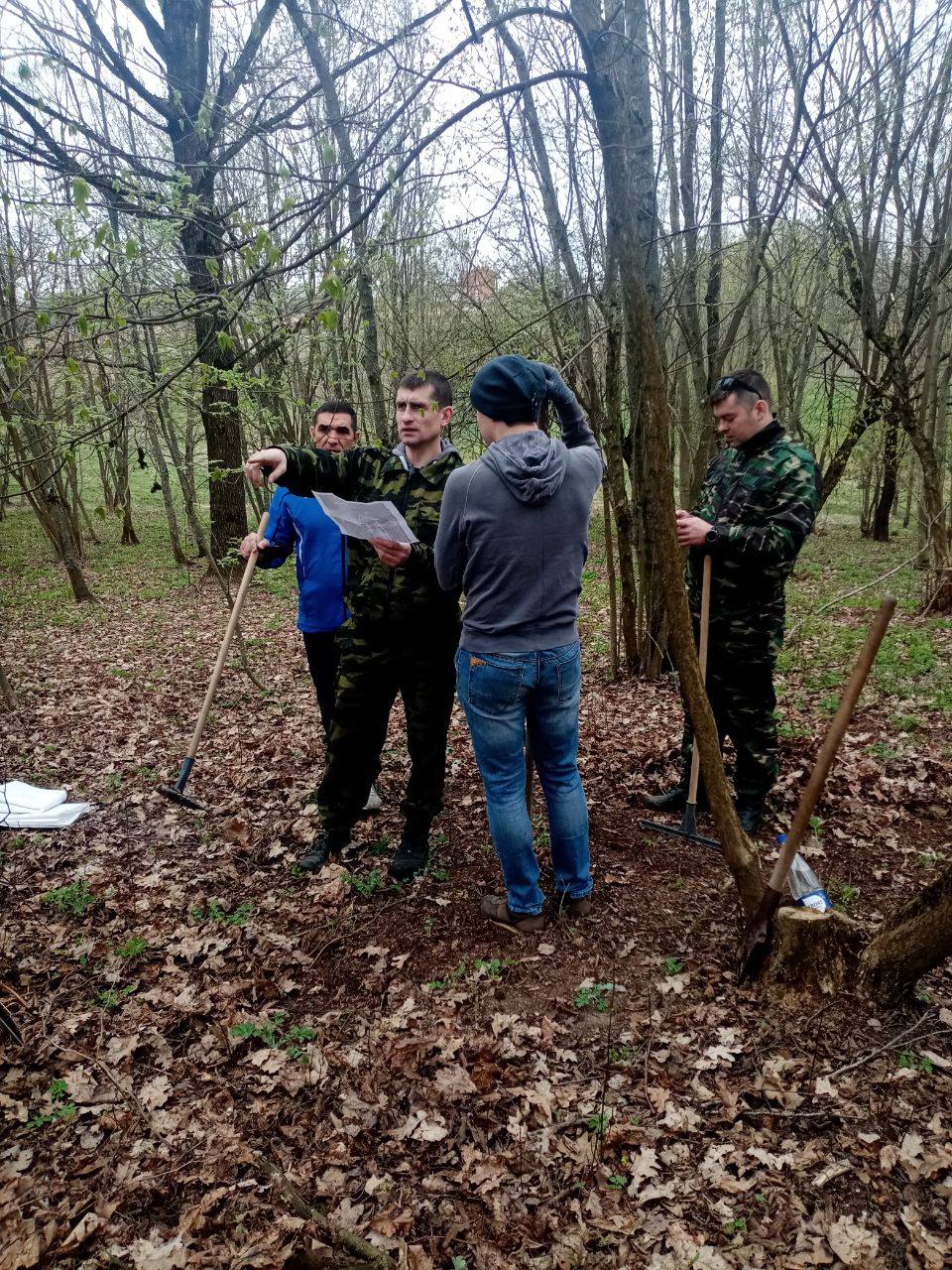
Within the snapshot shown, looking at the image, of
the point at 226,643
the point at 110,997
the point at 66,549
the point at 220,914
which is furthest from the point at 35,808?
the point at 66,549

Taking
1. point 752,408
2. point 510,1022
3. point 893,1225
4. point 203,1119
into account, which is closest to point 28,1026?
point 203,1119

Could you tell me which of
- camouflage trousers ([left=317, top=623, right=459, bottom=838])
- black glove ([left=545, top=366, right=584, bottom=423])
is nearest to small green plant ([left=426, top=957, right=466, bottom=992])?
camouflage trousers ([left=317, top=623, right=459, bottom=838])

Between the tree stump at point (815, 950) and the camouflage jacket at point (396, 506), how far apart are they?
1999mm

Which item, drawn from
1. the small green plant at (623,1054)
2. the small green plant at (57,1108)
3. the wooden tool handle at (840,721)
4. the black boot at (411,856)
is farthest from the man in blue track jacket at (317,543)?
the wooden tool handle at (840,721)

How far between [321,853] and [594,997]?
177cm

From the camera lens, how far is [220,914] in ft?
12.1

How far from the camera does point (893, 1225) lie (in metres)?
1.96

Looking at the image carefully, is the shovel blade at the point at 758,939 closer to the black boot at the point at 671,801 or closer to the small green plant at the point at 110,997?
the black boot at the point at 671,801

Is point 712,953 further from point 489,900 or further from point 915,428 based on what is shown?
point 915,428

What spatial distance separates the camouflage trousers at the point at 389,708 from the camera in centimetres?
362

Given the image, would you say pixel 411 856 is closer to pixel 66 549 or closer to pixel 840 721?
pixel 840 721

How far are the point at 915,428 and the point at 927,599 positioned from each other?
2230 mm

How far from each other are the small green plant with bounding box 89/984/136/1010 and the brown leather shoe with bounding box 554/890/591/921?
1986mm

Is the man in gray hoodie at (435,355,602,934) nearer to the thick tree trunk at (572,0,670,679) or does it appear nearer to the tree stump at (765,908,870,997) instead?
the thick tree trunk at (572,0,670,679)
